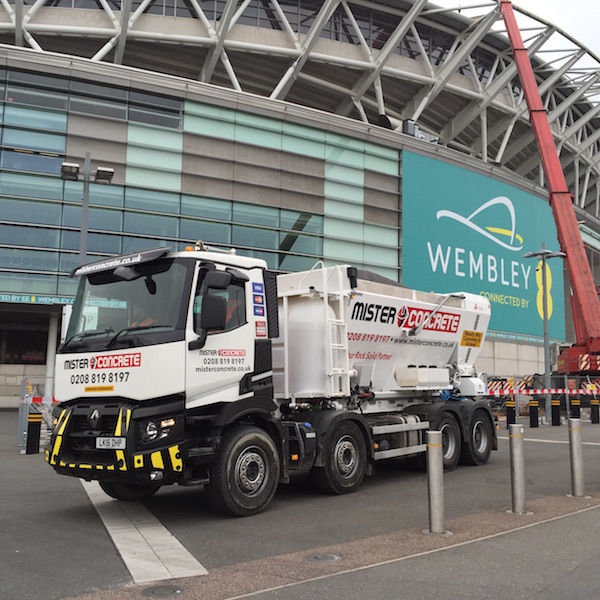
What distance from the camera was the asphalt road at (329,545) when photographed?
472 cm

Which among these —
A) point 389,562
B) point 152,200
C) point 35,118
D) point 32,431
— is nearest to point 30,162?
point 35,118

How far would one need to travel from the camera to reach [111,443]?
256 inches

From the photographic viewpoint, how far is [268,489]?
7453mm

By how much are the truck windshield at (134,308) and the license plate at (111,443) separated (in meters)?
1.01

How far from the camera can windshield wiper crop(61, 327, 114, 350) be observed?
714 cm

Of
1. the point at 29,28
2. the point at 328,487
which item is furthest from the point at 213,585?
the point at 29,28

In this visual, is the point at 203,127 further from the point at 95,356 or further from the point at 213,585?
the point at 213,585

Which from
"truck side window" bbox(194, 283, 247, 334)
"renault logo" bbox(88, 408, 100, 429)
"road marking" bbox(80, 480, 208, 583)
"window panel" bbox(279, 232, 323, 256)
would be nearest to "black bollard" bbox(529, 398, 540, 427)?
"window panel" bbox(279, 232, 323, 256)

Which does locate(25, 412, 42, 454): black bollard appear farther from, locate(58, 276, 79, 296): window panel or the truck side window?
locate(58, 276, 79, 296): window panel

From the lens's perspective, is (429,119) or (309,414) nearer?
(309,414)

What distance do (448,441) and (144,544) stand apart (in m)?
6.41

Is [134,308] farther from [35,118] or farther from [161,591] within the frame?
[35,118]

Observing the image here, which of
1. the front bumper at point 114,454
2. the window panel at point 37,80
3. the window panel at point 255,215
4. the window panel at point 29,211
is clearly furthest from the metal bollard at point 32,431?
the window panel at point 37,80

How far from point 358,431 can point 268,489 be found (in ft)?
6.72
